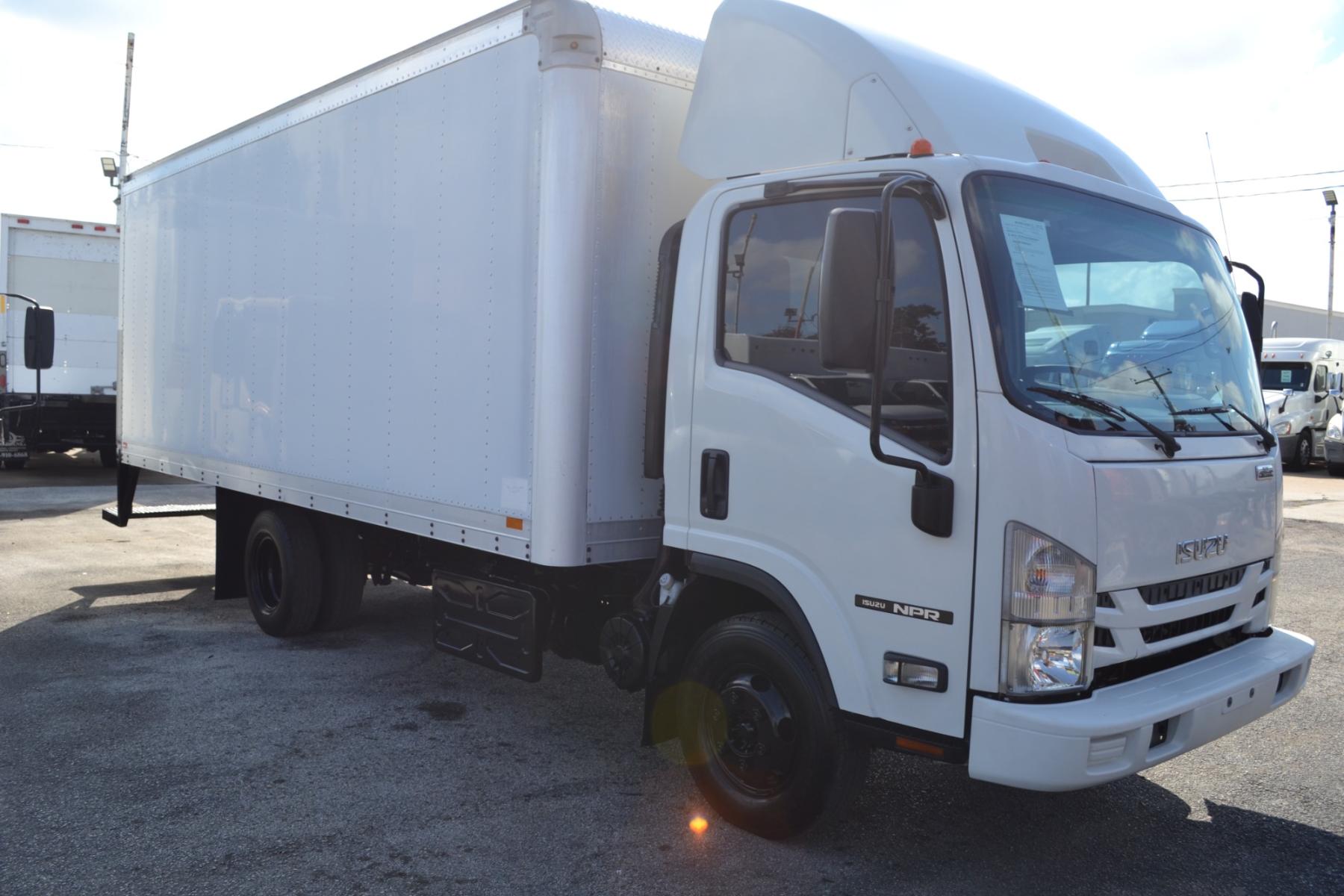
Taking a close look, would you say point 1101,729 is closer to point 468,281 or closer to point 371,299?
point 468,281

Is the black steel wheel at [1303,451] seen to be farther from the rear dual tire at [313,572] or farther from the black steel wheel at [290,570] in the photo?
the black steel wheel at [290,570]

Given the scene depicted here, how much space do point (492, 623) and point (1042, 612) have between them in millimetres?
2830

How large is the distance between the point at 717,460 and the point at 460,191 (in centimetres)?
193

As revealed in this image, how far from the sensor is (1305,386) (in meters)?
22.9

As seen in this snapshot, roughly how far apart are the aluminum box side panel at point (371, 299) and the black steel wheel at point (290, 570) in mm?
364

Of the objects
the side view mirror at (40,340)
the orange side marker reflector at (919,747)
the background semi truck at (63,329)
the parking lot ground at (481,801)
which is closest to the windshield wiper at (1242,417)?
the orange side marker reflector at (919,747)

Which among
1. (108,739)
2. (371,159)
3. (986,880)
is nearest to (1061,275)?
(986,880)

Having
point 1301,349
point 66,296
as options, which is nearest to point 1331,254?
point 1301,349

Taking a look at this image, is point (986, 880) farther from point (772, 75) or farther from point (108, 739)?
point (108, 739)

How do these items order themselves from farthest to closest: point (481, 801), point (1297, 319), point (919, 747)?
1. point (1297, 319)
2. point (481, 801)
3. point (919, 747)

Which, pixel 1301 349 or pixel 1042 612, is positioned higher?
pixel 1301 349

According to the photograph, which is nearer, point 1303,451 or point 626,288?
point 626,288

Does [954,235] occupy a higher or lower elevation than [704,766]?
higher

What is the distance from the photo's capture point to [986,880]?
12.7ft
